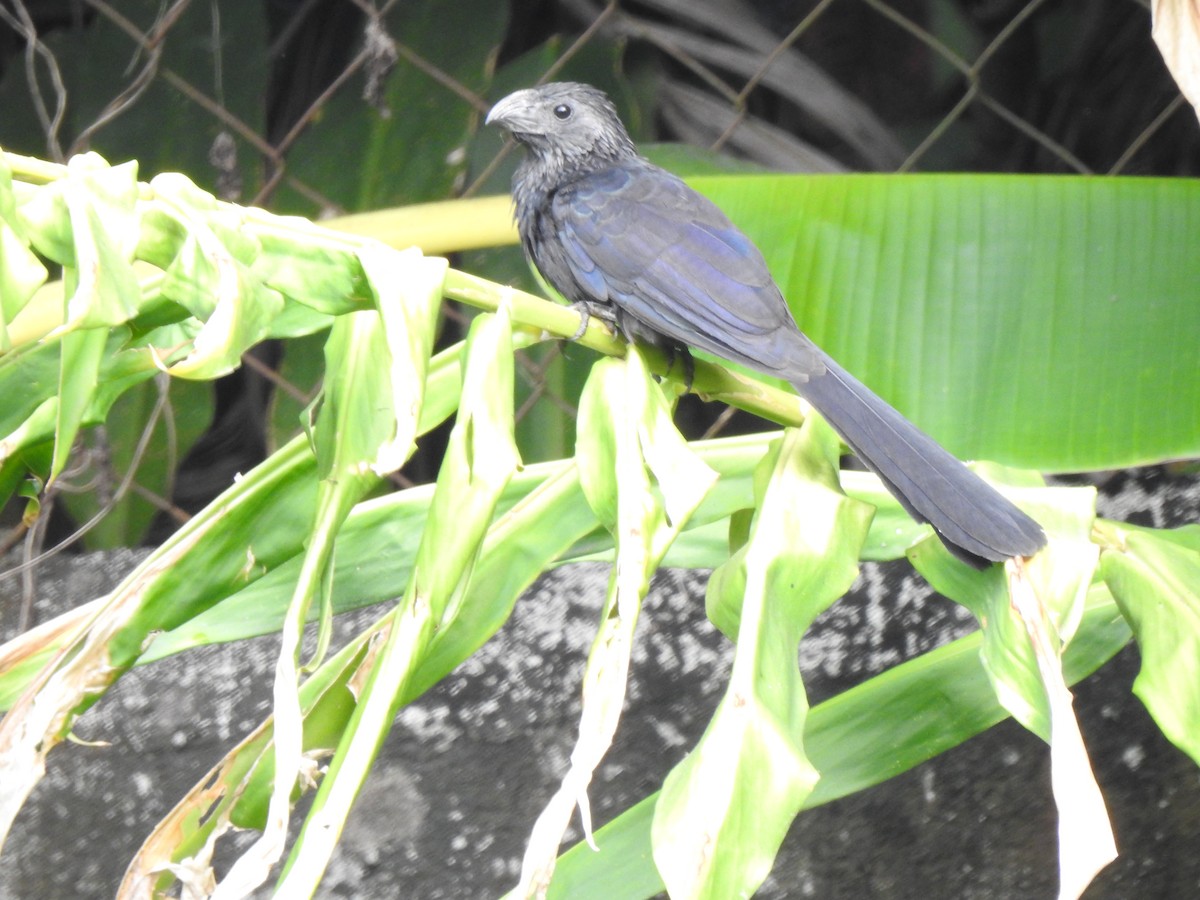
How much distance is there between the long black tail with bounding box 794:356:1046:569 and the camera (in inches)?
36.4

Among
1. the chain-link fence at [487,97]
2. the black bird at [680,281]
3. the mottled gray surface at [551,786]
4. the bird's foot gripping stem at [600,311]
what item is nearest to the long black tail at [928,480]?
the black bird at [680,281]

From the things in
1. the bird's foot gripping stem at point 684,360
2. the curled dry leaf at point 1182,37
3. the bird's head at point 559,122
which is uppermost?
the bird's head at point 559,122

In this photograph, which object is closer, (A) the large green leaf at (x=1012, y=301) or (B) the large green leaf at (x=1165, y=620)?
(B) the large green leaf at (x=1165, y=620)

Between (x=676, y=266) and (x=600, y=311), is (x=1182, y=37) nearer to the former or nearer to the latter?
(x=676, y=266)

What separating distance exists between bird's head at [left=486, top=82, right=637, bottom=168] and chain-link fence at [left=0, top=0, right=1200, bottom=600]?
0.41 feet

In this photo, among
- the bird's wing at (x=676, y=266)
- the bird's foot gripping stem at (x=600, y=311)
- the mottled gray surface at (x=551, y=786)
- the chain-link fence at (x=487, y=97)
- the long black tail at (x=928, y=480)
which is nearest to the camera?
the long black tail at (x=928, y=480)

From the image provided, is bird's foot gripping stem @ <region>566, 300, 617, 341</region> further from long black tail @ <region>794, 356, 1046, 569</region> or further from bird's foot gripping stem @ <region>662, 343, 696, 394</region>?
long black tail @ <region>794, 356, 1046, 569</region>

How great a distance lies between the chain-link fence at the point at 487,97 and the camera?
1.99 m

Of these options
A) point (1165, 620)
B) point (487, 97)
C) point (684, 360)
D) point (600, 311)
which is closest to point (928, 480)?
point (1165, 620)

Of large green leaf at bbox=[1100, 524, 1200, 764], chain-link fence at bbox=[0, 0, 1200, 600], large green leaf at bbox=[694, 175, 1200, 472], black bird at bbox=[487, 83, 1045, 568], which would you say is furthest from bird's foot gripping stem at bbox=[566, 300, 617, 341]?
large green leaf at bbox=[1100, 524, 1200, 764]

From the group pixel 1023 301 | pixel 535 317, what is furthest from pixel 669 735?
pixel 535 317

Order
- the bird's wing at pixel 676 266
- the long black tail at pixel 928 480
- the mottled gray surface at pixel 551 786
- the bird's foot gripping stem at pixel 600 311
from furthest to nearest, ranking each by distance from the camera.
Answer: the mottled gray surface at pixel 551 786 → the bird's foot gripping stem at pixel 600 311 → the bird's wing at pixel 676 266 → the long black tail at pixel 928 480

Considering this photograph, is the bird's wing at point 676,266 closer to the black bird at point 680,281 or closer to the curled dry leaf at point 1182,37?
the black bird at point 680,281

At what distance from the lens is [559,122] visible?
5.76 ft
